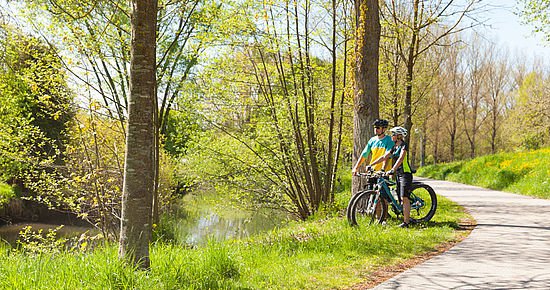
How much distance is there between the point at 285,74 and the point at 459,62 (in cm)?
2997

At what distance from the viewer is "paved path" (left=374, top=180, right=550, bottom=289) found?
525 centimetres

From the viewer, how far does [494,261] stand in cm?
634

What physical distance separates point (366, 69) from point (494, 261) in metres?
4.70

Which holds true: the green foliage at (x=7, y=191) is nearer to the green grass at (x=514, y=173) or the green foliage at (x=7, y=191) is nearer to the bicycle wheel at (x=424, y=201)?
the bicycle wheel at (x=424, y=201)

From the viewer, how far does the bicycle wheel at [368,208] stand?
8664 mm

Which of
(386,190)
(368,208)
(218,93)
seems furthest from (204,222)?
(386,190)

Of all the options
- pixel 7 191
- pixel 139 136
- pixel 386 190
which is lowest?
pixel 7 191

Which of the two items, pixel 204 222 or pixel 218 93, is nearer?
pixel 218 93

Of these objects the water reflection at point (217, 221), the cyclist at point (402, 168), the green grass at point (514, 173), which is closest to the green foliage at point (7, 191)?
the water reflection at point (217, 221)

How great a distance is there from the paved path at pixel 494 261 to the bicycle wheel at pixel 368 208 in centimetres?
149

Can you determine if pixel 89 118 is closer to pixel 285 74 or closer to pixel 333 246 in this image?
pixel 285 74

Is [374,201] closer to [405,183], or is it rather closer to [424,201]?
[405,183]

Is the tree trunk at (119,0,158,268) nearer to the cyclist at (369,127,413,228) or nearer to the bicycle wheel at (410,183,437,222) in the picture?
the cyclist at (369,127,413,228)

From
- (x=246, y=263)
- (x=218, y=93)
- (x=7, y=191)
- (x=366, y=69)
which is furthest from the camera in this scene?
(x=7, y=191)
